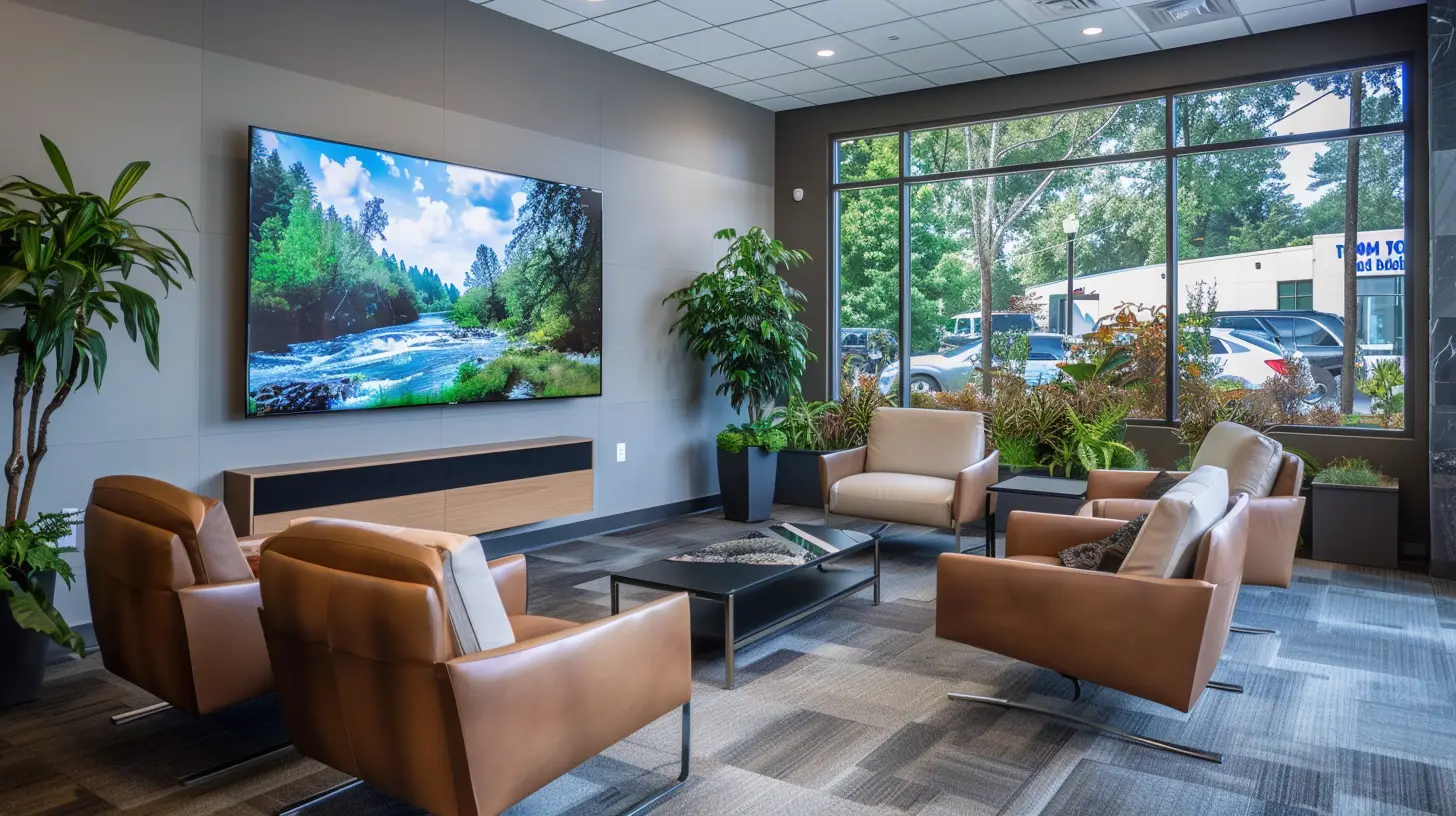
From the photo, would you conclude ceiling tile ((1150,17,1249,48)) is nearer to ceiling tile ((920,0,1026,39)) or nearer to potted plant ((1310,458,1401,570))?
ceiling tile ((920,0,1026,39))

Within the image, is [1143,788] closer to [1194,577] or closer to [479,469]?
[1194,577]

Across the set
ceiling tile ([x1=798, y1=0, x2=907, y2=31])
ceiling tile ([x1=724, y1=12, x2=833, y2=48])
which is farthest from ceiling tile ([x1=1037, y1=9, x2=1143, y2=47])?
ceiling tile ([x1=724, y1=12, x2=833, y2=48])

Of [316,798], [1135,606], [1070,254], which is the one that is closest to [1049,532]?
[1135,606]

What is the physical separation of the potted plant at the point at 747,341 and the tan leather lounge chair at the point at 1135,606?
11.8ft

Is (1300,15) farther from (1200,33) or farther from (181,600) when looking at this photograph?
(181,600)

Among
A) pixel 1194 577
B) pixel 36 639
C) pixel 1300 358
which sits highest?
pixel 1300 358

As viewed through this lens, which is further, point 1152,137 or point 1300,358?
point 1152,137

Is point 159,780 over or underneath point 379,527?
underneath

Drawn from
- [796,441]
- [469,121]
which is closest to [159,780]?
[469,121]

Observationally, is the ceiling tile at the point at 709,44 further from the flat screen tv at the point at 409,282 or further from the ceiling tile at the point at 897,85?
the ceiling tile at the point at 897,85

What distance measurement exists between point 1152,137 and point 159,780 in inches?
252

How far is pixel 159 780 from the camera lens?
2.72 m

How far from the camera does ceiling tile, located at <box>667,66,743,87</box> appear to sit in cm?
663

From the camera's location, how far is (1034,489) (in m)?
5.00
